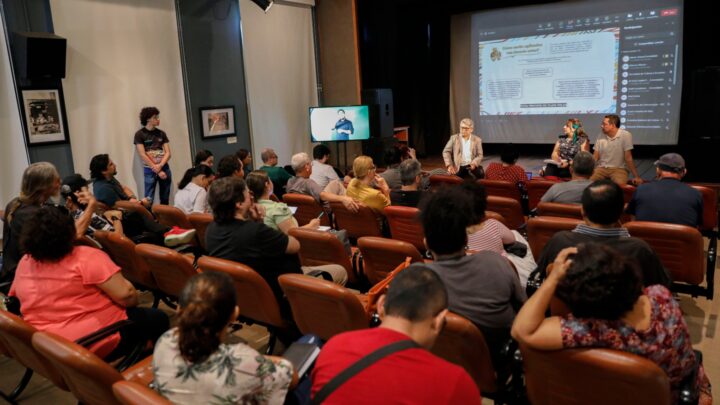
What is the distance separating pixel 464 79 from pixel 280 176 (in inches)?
234

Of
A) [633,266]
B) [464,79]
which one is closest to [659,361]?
[633,266]

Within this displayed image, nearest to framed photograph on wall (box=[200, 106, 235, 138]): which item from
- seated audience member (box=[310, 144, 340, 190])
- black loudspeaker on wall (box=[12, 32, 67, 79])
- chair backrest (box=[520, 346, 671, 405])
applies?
black loudspeaker on wall (box=[12, 32, 67, 79])

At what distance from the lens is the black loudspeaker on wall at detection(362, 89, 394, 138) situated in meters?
8.96

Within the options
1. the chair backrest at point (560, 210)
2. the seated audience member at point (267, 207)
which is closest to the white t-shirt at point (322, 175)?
the seated audience member at point (267, 207)

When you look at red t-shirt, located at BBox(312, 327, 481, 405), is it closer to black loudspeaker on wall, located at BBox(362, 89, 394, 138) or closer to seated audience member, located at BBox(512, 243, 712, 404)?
seated audience member, located at BBox(512, 243, 712, 404)

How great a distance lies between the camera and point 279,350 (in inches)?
133

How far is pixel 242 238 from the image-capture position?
2.85 m

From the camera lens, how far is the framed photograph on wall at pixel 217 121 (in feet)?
26.2

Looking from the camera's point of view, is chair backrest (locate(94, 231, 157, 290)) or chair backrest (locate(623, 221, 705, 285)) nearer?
chair backrest (locate(623, 221, 705, 285))

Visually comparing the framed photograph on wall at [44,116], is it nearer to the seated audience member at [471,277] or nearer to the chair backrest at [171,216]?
the chair backrest at [171,216]

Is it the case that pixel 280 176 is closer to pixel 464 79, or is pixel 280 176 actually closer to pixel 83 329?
pixel 83 329

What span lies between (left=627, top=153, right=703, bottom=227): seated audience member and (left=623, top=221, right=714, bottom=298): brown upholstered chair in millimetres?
487

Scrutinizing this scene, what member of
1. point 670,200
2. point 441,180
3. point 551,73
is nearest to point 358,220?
point 441,180

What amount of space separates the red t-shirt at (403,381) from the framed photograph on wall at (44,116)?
6.13 meters
